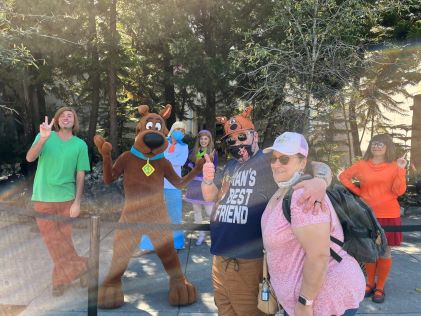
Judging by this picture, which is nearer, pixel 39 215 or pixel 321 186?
pixel 321 186

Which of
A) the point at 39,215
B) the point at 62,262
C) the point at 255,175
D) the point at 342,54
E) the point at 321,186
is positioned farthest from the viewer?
the point at 342,54

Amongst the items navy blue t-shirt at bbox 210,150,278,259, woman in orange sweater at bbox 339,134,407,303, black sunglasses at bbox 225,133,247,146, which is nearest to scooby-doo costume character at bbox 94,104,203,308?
black sunglasses at bbox 225,133,247,146

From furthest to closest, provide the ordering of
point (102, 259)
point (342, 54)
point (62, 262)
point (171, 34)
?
point (171, 34) < point (342, 54) < point (102, 259) < point (62, 262)

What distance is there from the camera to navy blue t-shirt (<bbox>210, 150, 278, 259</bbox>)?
2.38 meters

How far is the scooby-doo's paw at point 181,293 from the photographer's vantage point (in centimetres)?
378

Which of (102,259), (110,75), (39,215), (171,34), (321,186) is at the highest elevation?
(171,34)

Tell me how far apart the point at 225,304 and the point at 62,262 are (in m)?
2.12

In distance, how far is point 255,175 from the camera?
2463mm

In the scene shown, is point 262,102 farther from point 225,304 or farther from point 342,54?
point 225,304

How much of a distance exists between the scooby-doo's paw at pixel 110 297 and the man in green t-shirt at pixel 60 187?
0.50 metres

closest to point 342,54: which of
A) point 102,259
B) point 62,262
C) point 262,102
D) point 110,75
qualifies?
point 262,102

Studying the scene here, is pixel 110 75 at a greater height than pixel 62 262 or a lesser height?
greater

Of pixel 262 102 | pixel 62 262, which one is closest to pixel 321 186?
pixel 62 262

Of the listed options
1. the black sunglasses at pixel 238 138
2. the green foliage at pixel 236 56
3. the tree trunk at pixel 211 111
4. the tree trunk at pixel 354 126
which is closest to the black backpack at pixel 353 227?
the black sunglasses at pixel 238 138
